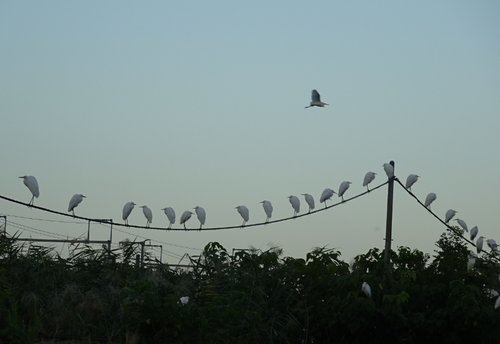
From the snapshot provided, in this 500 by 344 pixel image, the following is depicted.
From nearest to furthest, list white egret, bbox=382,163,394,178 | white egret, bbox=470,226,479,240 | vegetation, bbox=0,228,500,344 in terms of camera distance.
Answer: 1. vegetation, bbox=0,228,500,344
2. white egret, bbox=382,163,394,178
3. white egret, bbox=470,226,479,240

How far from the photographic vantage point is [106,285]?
13953 millimetres

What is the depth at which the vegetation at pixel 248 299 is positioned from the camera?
11039mm

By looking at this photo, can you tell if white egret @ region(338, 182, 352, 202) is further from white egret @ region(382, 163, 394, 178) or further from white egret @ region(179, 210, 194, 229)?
white egret @ region(179, 210, 194, 229)

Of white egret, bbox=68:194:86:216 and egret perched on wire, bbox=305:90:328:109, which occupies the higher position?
egret perched on wire, bbox=305:90:328:109

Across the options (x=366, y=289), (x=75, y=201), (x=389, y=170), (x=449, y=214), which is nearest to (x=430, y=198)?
(x=449, y=214)

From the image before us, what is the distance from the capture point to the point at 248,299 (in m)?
13.2

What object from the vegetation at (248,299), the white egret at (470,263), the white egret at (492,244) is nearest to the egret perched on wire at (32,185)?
the vegetation at (248,299)

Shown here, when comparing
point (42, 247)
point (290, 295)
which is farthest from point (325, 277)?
point (42, 247)

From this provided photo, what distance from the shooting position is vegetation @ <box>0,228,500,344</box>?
11.0 meters

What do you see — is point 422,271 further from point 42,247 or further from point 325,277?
point 42,247

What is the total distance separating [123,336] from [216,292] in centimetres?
227

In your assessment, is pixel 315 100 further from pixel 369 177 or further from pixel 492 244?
pixel 492 244

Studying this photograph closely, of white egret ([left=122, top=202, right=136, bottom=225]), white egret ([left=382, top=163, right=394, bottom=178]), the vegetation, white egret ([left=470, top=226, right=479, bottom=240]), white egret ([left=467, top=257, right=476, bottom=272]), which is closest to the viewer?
the vegetation

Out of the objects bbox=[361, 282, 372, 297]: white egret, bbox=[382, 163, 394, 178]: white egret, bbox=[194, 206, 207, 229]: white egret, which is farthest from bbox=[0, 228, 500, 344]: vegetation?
bbox=[194, 206, 207, 229]: white egret
